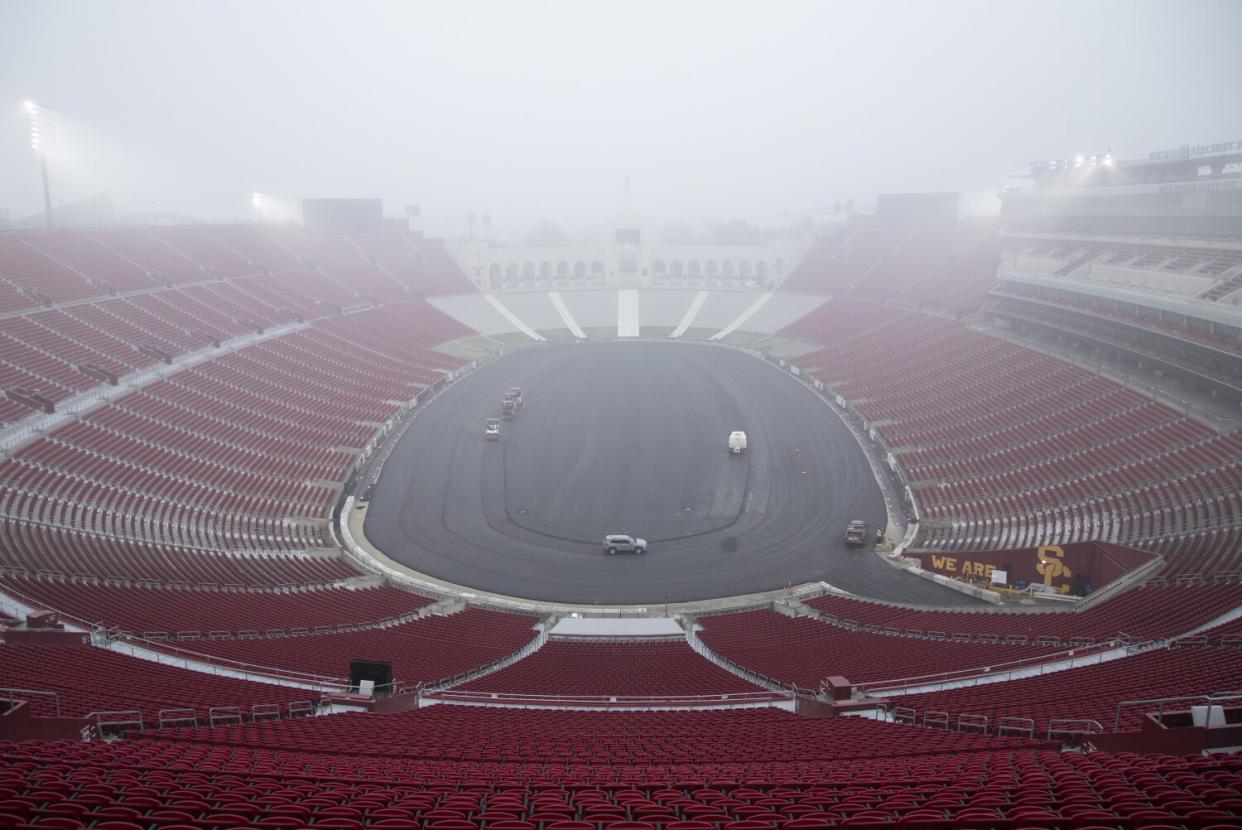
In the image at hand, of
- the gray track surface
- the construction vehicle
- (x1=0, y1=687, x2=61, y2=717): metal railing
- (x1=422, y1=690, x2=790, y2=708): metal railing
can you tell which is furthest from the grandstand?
the construction vehicle

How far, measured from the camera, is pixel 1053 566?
80.5ft

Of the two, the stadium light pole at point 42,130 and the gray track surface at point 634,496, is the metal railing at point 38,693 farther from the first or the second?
the stadium light pole at point 42,130

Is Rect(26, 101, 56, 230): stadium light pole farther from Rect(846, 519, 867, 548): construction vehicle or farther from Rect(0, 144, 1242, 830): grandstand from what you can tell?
Rect(846, 519, 867, 548): construction vehicle

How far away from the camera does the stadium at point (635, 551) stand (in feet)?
28.8

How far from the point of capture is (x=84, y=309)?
43.3m

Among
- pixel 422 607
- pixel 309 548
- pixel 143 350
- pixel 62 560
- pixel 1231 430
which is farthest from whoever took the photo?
pixel 143 350

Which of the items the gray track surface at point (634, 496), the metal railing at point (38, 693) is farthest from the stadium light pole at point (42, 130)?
the metal railing at point (38, 693)

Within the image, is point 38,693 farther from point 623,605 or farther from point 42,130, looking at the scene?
point 42,130

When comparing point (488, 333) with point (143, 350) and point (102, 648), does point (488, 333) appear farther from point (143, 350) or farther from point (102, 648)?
point (102, 648)

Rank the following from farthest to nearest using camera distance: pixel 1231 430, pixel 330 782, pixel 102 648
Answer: pixel 1231 430 < pixel 102 648 < pixel 330 782

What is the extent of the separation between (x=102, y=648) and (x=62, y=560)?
6.56m

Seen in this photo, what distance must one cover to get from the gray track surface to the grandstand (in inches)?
24.0

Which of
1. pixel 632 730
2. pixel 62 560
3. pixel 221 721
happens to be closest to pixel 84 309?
pixel 62 560

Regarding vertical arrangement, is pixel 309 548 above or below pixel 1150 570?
below
